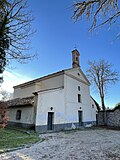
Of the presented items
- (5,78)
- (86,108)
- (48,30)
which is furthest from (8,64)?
(86,108)

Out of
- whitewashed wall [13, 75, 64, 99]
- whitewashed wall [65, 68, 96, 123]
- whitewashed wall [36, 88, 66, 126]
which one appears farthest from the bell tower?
whitewashed wall [36, 88, 66, 126]

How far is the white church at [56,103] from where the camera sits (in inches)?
524

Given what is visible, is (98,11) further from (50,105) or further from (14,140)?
(50,105)

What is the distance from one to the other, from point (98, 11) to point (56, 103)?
12447mm

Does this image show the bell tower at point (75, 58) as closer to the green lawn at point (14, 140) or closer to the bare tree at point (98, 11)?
the green lawn at point (14, 140)

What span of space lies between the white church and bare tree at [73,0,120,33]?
10.6 metres

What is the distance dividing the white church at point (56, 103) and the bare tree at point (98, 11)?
10556 millimetres

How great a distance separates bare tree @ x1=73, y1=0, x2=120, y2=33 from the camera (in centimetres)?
308

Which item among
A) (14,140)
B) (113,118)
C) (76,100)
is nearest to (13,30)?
(14,140)

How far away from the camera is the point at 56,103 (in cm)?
1488

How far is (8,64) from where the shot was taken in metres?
9.10

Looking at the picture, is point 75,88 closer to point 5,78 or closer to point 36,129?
point 36,129

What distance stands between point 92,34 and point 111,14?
0.65m

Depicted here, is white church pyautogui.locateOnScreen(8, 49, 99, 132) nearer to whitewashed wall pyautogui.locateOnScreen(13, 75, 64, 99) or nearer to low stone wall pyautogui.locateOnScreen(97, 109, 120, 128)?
whitewashed wall pyautogui.locateOnScreen(13, 75, 64, 99)
